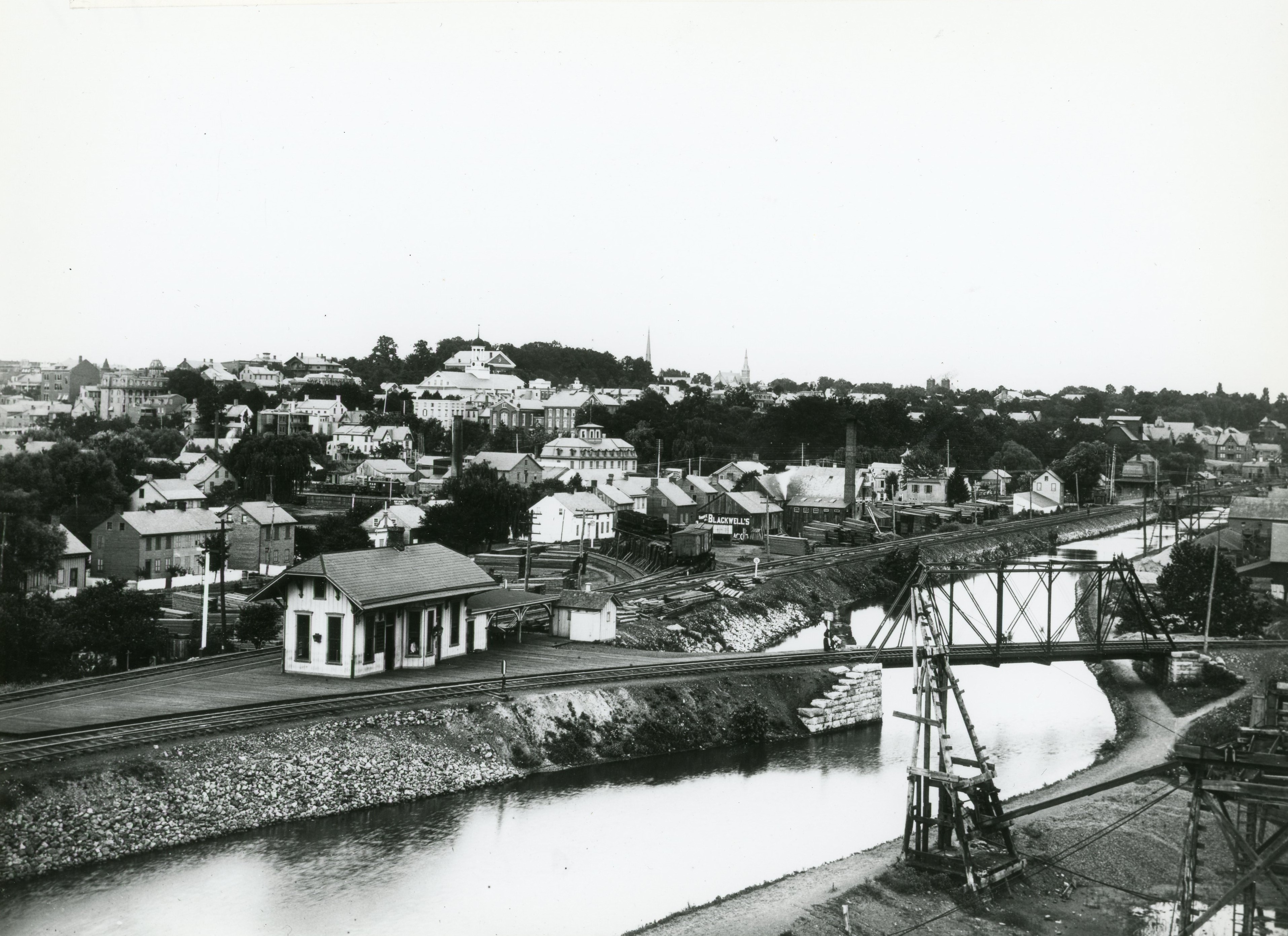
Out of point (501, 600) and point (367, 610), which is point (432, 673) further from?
point (501, 600)

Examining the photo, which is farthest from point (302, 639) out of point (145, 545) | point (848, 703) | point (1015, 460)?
point (1015, 460)

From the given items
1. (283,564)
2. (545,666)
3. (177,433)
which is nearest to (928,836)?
(545,666)

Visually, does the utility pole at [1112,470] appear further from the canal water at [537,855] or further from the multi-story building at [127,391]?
the multi-story building at [127,391]

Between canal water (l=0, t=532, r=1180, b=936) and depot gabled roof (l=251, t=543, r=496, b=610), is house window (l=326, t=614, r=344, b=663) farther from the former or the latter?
canal water (l=0, t=532, r=1180, b=936)

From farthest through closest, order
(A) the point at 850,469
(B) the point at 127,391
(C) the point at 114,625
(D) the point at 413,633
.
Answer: (B) the point at 127,391 < (A) the point at 850,469 < (D) the point at 413,633 < (C) the point at 114,625

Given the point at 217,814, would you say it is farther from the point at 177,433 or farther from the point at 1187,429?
the point at 1187,429

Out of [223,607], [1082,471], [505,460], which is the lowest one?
[223,607]

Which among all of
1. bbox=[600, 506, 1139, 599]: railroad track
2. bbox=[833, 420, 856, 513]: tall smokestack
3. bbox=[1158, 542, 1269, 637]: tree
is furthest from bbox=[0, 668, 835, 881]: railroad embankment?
bbox=[833, 420, 856, 513]: tall smokestack
